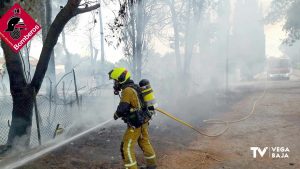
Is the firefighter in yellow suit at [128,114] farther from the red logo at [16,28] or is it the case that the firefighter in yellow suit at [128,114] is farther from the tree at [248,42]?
the tree at [248,42]

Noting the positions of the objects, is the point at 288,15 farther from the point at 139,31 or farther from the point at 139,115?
the point at 139,115

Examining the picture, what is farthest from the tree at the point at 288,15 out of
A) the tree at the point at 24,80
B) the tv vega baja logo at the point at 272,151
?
the tree at the point at 24,80

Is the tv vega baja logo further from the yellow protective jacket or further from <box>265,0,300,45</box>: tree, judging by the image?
<box>265,0,300,45</box>: tree

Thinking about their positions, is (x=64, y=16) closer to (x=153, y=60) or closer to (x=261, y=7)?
(x=153, y=60)

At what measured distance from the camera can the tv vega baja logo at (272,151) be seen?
707 centimetres

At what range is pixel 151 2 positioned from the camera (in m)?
15.6

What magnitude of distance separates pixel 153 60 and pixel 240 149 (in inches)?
1266

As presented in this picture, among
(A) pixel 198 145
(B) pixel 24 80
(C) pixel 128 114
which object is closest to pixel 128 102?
(C) pixel 128 114

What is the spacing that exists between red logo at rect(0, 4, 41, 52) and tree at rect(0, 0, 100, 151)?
0.55 m

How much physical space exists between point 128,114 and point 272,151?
3.71 meters

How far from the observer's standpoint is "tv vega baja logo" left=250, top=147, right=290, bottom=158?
707cm

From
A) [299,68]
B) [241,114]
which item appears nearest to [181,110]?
[241,114]

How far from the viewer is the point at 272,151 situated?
736 cm

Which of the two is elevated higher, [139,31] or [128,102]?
[139,31]
